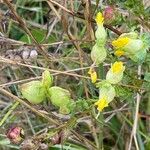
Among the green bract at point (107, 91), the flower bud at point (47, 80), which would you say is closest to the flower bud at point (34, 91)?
the flower bud at point (47, 80)

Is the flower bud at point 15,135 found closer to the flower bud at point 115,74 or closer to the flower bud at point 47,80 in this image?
the flower bud at point 47,80

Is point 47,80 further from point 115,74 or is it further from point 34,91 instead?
point 115,74

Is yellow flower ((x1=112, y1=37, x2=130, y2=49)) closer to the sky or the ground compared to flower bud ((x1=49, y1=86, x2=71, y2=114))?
closer to the sky

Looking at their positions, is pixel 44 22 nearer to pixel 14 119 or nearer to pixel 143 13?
pixel 14 119

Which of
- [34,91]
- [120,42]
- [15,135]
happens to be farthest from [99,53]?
[15,135]

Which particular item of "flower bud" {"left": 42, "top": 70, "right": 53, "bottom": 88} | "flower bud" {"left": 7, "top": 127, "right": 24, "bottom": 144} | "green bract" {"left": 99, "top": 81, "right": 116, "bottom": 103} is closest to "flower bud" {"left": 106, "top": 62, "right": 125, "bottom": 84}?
"green bract" {"left": 99, "top": 81, "right": 116, "bottom": 103}

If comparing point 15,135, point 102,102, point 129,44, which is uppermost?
point 129,44

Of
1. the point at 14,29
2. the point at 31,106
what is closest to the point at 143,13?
the point at 31,106

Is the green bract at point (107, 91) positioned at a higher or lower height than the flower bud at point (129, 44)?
lower

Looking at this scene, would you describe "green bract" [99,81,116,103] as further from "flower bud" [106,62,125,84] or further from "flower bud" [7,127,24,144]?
"flower bud" [7,127,24,144]

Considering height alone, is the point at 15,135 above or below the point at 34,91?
below

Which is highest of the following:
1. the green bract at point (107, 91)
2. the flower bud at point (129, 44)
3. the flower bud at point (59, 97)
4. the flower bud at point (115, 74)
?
the flower bud at point (129, 44)
